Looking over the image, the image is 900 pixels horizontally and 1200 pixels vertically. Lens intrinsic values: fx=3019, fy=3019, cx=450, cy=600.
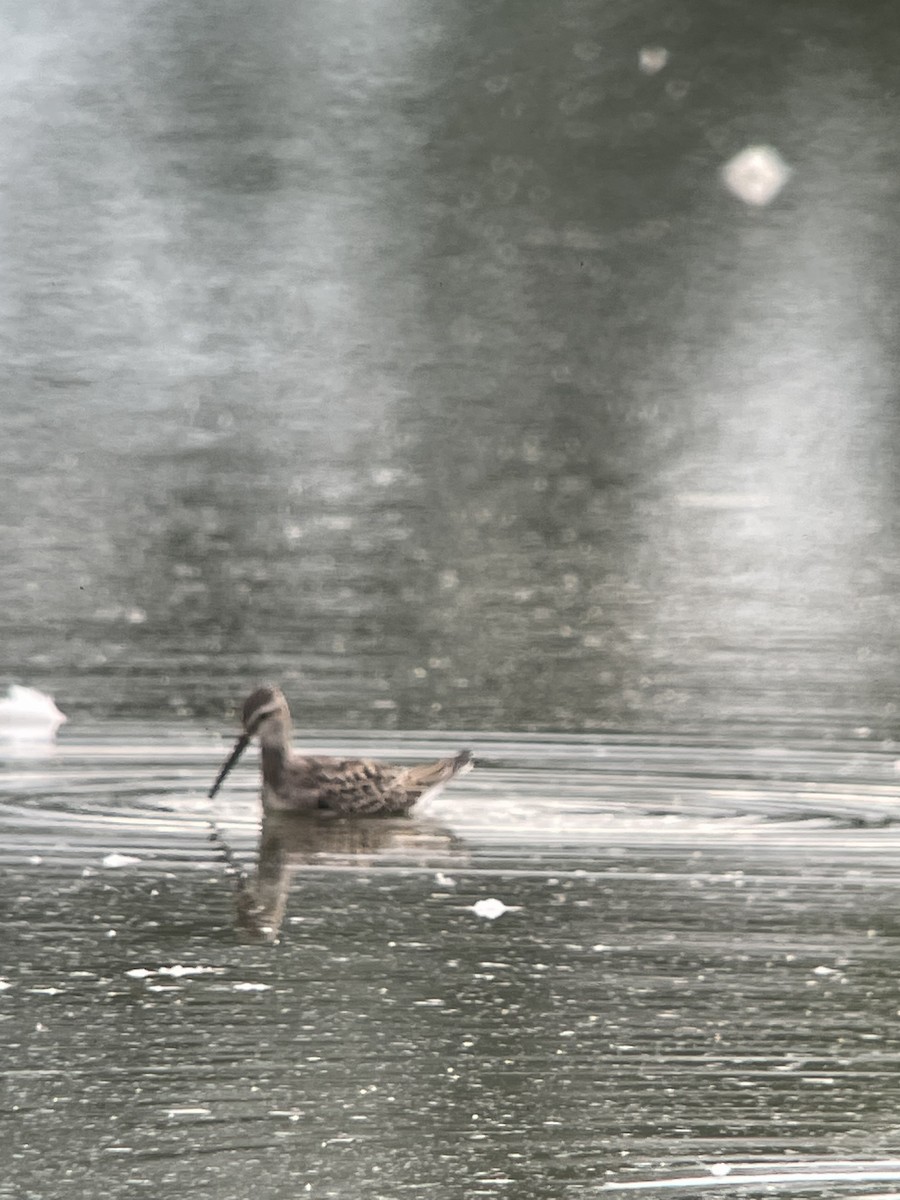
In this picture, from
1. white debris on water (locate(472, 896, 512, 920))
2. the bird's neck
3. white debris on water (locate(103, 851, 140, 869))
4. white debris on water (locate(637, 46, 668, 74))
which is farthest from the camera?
white debris on water (locate(637, 46, 668, 74))

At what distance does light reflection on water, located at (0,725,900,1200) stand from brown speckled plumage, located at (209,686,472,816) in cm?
8

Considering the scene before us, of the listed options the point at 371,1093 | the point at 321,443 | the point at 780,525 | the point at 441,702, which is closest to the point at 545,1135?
the point at 371,1093

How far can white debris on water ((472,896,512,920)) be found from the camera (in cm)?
707

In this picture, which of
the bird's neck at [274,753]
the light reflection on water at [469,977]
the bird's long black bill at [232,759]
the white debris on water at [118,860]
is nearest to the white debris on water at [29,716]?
the light reflection on water at [469,977]

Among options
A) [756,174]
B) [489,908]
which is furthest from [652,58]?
[489,908]

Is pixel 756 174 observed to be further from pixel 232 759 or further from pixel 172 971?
pixel 172 971

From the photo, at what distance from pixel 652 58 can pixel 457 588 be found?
14348mm

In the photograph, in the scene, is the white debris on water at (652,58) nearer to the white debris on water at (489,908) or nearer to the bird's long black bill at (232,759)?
the bird's long black bill at (232,759)

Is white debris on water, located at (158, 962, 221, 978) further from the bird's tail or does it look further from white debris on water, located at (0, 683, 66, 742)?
white debris on water, located at (0, 683, 66, 742)

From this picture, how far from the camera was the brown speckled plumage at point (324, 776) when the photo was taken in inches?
327

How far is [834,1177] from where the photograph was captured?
201 inches

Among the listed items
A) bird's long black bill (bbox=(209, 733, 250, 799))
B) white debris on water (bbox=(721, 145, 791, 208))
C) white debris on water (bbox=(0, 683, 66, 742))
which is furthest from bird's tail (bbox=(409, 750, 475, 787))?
white debris on water (bbox=(721, 145, 791, 208))

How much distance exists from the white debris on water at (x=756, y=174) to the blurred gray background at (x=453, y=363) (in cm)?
16

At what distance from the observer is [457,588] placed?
1191cm
